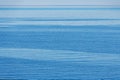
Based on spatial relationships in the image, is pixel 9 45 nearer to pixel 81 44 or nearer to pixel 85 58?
pixel 81 44

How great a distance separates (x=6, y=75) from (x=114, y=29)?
8085mm

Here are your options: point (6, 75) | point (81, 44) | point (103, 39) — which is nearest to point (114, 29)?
point (103, 39)

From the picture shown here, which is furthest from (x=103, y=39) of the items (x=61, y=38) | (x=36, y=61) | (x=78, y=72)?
(x=78, y=72)

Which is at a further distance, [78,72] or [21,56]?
[21,56]

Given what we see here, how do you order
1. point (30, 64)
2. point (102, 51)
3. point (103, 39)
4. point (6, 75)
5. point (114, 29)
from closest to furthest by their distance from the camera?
point (6, 75), point (30, 64), point (102, 51), point (103, 39), point (114, 29)

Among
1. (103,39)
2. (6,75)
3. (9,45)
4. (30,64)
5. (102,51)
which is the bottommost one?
(6,75)

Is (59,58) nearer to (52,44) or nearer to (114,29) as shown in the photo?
(52,44)

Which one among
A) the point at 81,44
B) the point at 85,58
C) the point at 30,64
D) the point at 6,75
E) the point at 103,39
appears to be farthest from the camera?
the point at 103,39

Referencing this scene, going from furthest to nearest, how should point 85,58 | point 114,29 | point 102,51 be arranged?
point 114,29, point 102,51, point 85,58

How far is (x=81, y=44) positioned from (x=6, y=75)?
13.3ft

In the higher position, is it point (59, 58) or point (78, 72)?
point (59, 58)

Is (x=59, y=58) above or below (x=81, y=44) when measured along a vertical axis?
below

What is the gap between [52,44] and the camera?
1059cm

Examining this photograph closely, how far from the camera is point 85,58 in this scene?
857cm
